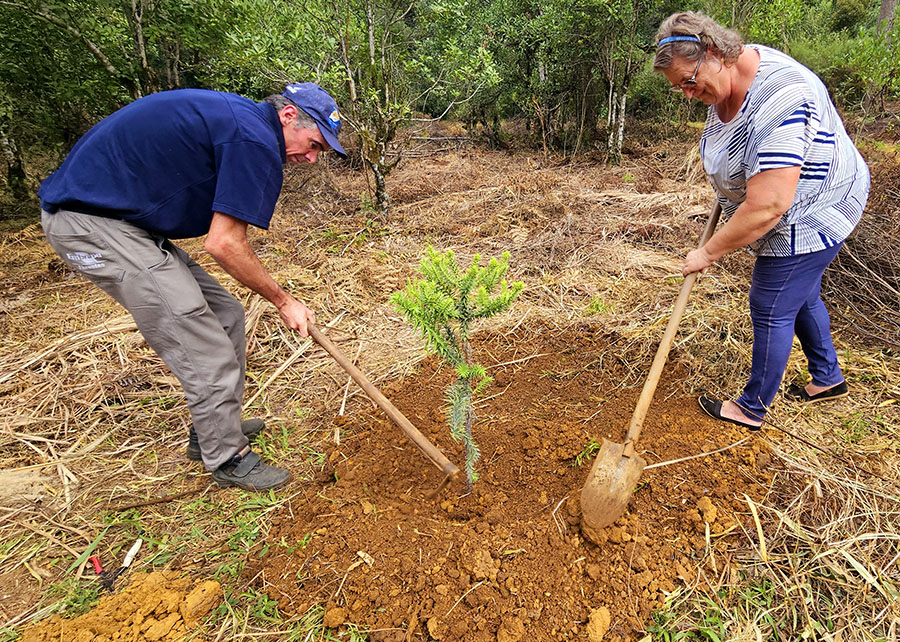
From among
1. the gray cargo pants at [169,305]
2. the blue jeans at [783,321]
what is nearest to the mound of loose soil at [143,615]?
the gray cargo pants at [169,305]

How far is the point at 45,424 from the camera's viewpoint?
3.11 m

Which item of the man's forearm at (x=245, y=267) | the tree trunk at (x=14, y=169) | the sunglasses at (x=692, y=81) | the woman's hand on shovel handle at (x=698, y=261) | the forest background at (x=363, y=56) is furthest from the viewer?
the tree trunk at (x=14, y=169)

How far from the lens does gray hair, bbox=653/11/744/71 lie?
1.94 m

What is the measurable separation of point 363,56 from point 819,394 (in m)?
6.31

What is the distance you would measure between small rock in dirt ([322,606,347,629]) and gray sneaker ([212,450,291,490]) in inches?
34.6

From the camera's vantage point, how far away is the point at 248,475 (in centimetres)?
257

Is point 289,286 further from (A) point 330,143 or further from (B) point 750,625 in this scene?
(B) point 750,625

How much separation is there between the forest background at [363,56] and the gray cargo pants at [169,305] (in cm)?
415

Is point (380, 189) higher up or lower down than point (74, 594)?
higher up

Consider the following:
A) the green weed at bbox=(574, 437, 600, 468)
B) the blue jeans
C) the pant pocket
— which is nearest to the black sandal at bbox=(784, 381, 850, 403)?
the blue jeans

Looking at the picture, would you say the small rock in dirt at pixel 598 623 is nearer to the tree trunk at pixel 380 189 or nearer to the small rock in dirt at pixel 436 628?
the small rock in dirt at pixel 436 628

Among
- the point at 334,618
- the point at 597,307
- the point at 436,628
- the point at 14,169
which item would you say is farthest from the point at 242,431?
the point at 14,169

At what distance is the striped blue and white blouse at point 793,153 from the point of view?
191cm

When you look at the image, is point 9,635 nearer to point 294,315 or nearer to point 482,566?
point 294,315
